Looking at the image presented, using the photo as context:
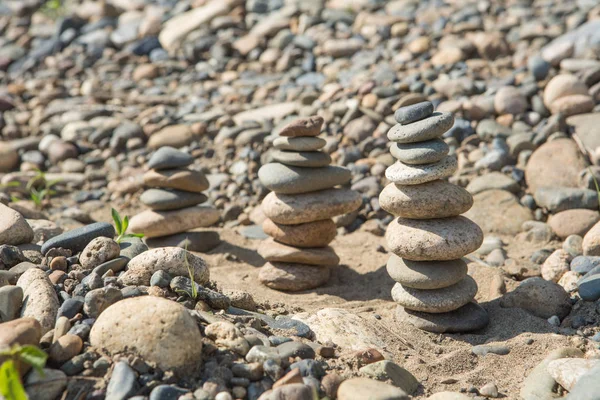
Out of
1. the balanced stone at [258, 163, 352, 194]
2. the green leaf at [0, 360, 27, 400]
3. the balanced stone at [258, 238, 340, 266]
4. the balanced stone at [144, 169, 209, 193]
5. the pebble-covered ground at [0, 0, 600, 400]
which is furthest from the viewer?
the balanced stone at [144, 169, 209, 193]

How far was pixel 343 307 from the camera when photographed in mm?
5062

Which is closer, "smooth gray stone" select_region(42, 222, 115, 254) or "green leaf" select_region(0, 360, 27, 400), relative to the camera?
"green leaf" select_region(0, 360, 27, 400)

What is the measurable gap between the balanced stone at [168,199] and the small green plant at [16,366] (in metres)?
2.96

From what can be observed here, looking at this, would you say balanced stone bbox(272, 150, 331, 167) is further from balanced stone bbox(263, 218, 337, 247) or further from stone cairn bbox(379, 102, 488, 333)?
stone cairn bbox(379, 102, 488, 333)

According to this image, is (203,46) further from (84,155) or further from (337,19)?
(84,155)

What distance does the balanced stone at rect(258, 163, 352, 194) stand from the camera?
548cm

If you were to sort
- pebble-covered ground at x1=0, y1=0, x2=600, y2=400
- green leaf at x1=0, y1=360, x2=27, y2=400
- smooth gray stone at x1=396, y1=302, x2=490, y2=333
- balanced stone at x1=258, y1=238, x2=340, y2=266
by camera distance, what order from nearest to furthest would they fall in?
green leaf at x1=0, y1=360, x2=27, y2=400, pebble-covered ground at x1=0, y1=0, x2=600, y2=400, smooth gray stone at x1=396, y1=302, x2=490, y2=333, balanced stone at x1=258, y1=238, x2=340, y2=266

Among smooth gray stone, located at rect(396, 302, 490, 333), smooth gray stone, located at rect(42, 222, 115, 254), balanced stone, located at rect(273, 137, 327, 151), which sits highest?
balanced stone, located at rect(273, 137, 327, 151)

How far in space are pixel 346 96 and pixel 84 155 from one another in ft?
11.1

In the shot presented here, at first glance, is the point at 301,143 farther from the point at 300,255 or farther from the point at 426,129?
the point at 426,129

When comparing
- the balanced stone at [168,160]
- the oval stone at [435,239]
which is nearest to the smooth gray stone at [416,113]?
the oval stone at [435,239]

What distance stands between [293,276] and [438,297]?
4.41 ft

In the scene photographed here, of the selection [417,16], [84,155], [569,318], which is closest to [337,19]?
[417,16]

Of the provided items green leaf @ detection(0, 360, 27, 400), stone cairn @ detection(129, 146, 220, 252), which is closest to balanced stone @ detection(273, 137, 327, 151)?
stone cairn @ detection(129, 146, 220, 252)
